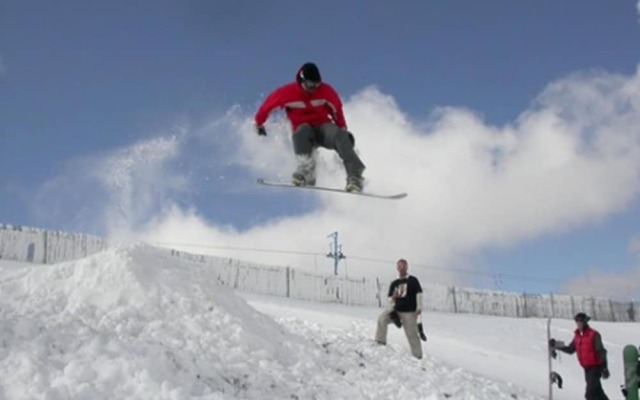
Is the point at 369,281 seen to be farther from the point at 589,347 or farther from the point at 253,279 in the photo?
the point at 589,347

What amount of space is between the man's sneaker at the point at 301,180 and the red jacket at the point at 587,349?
460cm

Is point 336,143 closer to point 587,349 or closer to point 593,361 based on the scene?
point 587,349

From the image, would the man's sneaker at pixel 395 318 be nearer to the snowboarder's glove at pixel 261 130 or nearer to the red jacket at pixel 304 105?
the red jacket at pixel 304 105

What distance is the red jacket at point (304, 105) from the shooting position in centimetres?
1002

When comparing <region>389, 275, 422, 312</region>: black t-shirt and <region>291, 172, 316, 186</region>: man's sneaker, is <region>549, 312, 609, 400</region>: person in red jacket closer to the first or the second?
<region>389, 275, 422, 312</region>: black t-shirt

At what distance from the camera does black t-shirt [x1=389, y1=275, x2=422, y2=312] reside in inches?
477

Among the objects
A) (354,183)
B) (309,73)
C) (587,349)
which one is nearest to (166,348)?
(354,183)

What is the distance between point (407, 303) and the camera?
12133mm

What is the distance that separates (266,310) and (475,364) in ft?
19.0

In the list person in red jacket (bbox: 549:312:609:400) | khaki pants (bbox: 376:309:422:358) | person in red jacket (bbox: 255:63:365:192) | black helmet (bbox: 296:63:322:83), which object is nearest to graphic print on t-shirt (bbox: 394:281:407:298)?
khaki pants (bbox: 376:309:422:358)

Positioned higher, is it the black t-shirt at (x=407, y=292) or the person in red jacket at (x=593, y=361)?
the black t-shirt at (x=407, y=292)

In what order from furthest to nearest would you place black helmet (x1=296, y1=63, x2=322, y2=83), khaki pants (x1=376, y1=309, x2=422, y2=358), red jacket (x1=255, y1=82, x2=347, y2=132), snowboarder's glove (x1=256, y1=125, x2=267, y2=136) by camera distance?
1. khaki pants (x1=376, y1=309, x2=422, y2=358)
2. snowboarder's glove (x1=256, y1=125, x2=267, y2=136)
3. red jacket (x1=255, y1=82, x2=347, y2=132)
4. black helmet (x1=296, y1=63, x2=322, y2=83)

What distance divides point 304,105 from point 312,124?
36cm

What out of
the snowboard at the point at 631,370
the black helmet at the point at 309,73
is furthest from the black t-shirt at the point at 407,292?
the snowboard at the point at 631,370
